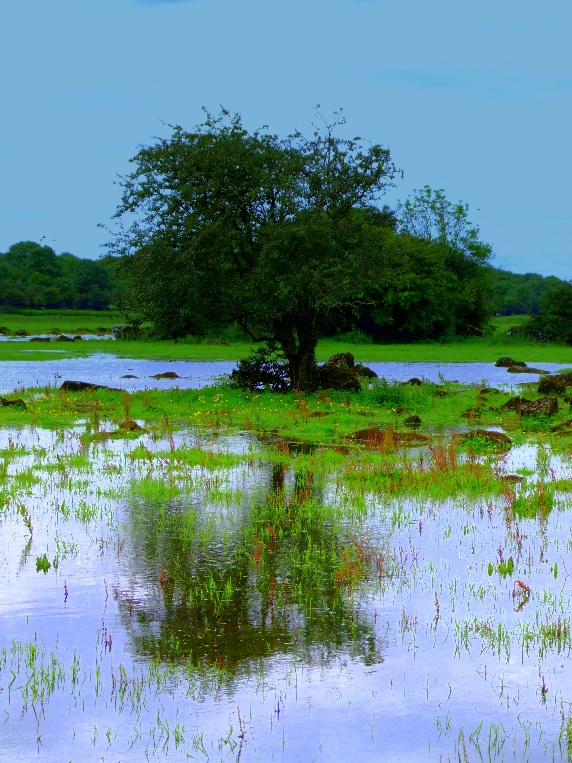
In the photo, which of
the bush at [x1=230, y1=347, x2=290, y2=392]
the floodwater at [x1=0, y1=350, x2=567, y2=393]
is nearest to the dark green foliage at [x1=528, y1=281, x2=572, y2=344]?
the floodwater at [x1=0, y1=350, x2=567, y2=393]

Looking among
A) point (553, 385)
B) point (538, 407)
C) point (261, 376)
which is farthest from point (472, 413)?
point (261, 376)

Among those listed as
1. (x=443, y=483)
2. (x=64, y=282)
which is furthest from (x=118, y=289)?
(x=443, y=483)

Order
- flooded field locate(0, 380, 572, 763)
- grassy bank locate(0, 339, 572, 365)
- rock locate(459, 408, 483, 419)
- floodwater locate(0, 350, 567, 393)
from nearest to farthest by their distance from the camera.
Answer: flooded field locate(0, 380, 572, 763) → rock locate(459, 408, 483, 419) → floodwater locate(0, 350, 567, 393) → grassy bank locate(0, 339, 572, 365)

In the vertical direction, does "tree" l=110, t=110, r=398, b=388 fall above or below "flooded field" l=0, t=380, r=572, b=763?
above

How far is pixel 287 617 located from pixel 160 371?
136 ft

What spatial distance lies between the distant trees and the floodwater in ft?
284

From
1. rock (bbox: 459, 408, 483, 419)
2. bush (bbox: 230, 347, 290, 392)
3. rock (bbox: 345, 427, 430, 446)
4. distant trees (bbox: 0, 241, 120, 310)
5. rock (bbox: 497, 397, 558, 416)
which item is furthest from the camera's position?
distant trees (bbox: 0, 241, 120, 310)

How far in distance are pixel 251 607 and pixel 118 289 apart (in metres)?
154

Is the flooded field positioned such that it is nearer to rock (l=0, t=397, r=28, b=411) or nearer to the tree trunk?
rock (l=0, t=397, r=28, b=411)

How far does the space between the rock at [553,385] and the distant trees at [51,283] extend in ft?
364

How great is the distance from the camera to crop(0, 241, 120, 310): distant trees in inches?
5915

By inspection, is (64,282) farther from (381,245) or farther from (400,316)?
(381,245)

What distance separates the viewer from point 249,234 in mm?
31500

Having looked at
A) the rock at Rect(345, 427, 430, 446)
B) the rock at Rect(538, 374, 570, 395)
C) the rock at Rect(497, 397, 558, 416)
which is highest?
the rock at Rect(538, 374, 570, 395)
